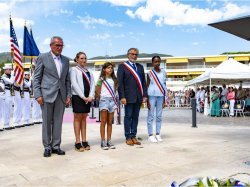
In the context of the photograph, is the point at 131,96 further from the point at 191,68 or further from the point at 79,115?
the point at 191,68

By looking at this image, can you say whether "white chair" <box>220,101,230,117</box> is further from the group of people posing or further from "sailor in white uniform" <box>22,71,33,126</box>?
the group of people posing

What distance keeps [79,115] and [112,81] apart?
950 millimetres

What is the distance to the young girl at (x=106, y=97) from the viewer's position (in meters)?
6.51

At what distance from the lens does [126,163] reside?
17.1 ft

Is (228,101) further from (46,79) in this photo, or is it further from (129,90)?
(46,79)

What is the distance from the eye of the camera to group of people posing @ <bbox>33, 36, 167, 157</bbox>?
5914 mm

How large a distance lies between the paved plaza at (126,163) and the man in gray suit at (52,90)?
37 cm

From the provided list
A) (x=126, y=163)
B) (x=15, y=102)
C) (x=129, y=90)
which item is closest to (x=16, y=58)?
(x=15, y=102)

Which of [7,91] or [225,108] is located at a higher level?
[7,91]

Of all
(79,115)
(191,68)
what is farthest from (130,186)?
(191,68)

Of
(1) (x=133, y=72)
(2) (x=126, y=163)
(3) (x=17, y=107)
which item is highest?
(1) (x=133, y=72)

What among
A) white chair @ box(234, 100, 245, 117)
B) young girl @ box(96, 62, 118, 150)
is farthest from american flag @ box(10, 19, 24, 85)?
white chair @ box(234, 100, 245, 117)

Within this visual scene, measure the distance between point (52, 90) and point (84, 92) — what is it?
0.67 m

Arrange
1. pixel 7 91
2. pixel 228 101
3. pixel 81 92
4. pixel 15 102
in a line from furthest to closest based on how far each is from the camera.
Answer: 1. pixel 228 101
2. pixel 15 102
3. pixel 7 91
4. pixel 81 92
